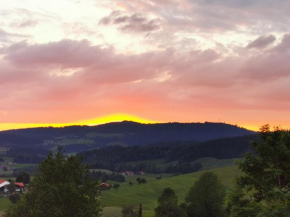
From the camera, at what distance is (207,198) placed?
382 ft

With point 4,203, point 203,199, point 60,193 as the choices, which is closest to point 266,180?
point 60,193

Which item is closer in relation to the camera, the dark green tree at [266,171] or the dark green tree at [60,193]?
the dark green tree at [266,171]

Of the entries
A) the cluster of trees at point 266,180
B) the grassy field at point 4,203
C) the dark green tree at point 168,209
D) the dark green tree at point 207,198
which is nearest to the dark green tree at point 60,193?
the cluster of trees at point 266,180

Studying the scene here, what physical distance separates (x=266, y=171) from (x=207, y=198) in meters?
84.8

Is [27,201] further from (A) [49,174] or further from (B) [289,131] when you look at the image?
(B) [289,131]

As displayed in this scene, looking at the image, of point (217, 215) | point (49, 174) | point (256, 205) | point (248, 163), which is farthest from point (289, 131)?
point (217, 215)

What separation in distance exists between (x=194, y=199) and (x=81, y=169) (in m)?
71.8

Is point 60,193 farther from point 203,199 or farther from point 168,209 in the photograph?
point 203,199

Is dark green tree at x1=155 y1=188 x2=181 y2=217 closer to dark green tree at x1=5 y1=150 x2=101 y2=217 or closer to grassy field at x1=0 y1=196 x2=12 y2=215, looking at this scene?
dark green tree at x1=5 y1=150 x2=101 y2=217

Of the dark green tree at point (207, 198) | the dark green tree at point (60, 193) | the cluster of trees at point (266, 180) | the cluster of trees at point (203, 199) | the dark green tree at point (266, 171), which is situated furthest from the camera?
the dark green tree at point (207, 198)

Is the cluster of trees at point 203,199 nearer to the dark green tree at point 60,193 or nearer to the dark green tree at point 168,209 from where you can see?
the dark green tree at point 168,209

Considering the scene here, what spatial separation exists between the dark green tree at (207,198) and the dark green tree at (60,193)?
66.4 metres

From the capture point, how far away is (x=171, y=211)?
10412cm

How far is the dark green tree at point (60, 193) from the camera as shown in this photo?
160ft
